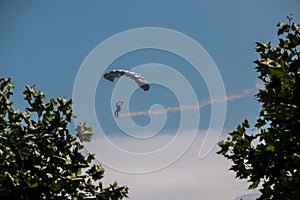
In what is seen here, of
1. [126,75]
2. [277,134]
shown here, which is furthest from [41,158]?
[126,75]

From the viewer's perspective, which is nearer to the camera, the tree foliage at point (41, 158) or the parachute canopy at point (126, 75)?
the tree foliage at point (41, 158)

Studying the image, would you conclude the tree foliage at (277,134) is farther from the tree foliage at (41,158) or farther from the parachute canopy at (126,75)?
the parachute canopy at (126,75)

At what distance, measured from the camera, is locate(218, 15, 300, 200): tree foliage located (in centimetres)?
830

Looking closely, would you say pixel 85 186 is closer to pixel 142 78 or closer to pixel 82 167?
pixel 82 167

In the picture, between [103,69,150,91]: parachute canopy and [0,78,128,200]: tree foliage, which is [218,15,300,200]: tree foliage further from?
[103,69,150,91]: parachute canopy

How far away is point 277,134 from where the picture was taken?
8.35 m

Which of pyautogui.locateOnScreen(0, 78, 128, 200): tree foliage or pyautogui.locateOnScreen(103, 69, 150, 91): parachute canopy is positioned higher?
pyautogui.locateOnScreen(103, 69, 150, 91): parachute canopy

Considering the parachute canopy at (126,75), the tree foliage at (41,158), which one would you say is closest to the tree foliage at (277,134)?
the tree foliage at (41,158)

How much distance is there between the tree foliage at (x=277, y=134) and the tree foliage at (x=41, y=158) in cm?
377

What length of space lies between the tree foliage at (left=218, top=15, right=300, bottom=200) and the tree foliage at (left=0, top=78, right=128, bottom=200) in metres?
3.77

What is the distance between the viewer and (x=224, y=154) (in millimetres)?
11258

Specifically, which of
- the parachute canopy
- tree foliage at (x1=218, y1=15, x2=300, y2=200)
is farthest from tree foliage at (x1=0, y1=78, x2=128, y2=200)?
the parachute canopy

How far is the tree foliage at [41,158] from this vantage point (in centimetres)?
941

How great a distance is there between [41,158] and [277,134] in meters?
6.04
